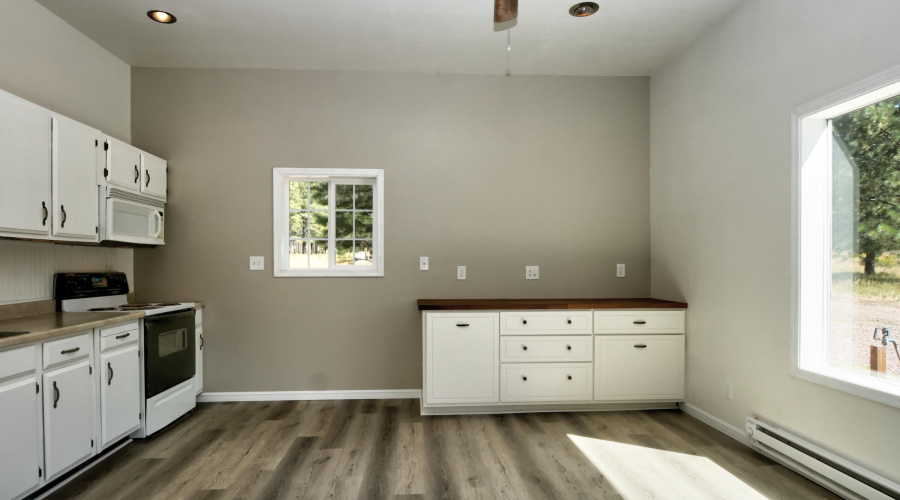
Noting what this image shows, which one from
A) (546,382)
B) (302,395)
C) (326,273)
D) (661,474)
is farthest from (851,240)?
(302,395)

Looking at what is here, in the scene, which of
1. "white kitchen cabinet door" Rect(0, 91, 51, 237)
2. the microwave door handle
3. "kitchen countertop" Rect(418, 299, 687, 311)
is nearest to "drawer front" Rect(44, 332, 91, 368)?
"white kitchen cabinet door" Rect(0, 91, 51, 237)

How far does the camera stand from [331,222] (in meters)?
4.02

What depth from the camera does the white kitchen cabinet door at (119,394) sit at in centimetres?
265

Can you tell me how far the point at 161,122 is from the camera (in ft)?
12.6

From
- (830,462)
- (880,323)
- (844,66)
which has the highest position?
(844,66)

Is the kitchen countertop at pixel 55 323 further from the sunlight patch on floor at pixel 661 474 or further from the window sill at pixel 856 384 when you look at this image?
the window sill at pixel 856 384

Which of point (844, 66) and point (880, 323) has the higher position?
point (844, 66)

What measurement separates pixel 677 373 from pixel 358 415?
2435mm

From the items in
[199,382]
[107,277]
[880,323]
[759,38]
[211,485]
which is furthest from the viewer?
[199,382]

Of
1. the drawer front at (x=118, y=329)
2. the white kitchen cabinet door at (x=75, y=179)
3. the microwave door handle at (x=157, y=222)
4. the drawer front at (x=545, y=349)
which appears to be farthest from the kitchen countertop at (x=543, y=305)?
the white kitchen cabinet door at (x=75, y=179)

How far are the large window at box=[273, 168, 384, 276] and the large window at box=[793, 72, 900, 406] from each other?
115 inches

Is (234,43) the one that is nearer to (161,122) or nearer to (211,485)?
(161,122)

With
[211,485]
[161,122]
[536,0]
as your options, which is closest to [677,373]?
[536,0]

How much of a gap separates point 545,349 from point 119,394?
278cm
